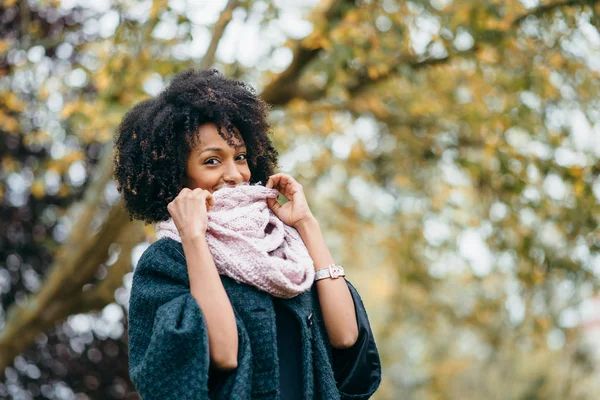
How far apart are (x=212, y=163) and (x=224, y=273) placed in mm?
325

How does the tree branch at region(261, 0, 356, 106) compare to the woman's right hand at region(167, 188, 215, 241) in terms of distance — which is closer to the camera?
the woman's right hand at region(167, 188, 215, 241)

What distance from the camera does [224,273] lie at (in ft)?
6.59

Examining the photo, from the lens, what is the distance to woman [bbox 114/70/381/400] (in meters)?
1.84

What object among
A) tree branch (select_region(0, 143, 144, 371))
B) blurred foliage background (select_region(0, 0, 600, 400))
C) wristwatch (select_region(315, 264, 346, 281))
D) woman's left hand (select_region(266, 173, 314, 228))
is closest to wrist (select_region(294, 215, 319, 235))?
woman's left hand (select_region(266, 173, 314, 228))

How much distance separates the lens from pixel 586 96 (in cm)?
518

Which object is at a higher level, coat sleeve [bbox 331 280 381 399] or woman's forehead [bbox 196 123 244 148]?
woman's forehead [bbox 196 123 244 148]

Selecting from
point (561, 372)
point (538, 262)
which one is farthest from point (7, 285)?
point (561, 372)

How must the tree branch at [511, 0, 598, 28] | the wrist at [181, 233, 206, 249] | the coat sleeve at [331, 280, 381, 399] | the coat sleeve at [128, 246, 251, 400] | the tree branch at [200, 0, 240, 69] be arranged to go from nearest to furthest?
the coat sleeve at [128, 246, 251, 400], the wrist at [181, 233, 206, 249], the coat sleeve at [331, 280, 381, 399], the tree branch at [200, 0, 240, 69], the tree branch at [511, 0, 598, 28]

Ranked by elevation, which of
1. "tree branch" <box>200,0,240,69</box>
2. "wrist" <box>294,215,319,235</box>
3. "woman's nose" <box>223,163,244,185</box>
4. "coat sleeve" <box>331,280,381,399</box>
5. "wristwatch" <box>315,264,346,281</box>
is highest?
"tree branch" <box>200,0,240,69</box>

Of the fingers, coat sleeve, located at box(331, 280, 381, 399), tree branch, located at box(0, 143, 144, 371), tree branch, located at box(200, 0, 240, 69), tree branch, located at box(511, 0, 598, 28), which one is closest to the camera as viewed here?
coat sleeve, located at box(331, 280, 381, 399)

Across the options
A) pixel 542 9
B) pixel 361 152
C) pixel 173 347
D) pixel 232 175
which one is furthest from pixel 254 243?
pixel 361 152

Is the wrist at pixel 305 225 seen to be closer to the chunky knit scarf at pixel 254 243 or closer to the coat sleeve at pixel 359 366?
the chunky knit scarf at pixel 254 243

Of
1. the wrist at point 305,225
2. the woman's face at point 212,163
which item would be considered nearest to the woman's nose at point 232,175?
the woman's face at point 212,163

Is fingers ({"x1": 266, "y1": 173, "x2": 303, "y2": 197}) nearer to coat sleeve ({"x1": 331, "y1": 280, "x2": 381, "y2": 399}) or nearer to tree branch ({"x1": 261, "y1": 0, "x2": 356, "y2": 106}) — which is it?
coat sleeve ({"x1": 331, "y1": 280, "x2": 381, "y2": 399})
